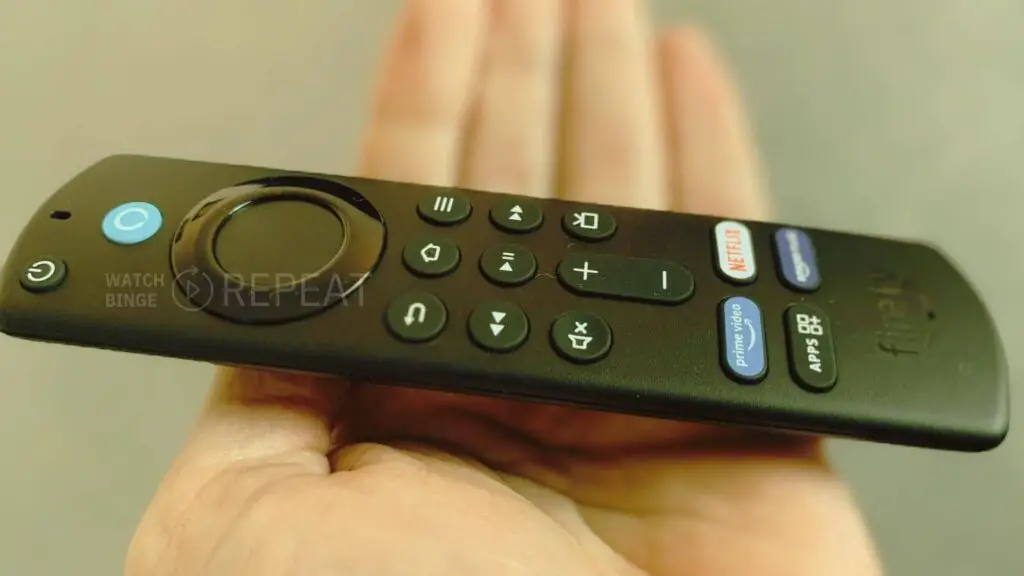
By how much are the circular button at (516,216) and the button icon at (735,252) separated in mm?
65

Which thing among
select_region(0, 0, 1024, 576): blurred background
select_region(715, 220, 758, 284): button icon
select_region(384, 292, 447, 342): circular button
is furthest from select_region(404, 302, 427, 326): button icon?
select_region(0, 0, 1024, 576): blurred background

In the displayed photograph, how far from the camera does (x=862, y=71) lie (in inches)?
21.1

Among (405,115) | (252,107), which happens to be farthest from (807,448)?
(252,107)

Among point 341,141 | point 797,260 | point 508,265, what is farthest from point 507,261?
point 341,141

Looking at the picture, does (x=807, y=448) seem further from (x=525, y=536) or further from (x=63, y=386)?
(x=63, y=386)

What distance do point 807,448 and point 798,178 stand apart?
0.23 meters

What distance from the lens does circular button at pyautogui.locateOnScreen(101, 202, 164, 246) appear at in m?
0.34

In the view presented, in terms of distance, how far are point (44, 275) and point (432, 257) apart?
0.13 meters

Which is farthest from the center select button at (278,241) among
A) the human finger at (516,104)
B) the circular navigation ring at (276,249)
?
the human finger at (516,104)

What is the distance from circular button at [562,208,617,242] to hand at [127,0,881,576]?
0.22 feet

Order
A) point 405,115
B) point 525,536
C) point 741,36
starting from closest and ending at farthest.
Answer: point 525,536 < point 405,115 < point 741,36

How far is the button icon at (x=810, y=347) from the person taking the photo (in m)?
0.32

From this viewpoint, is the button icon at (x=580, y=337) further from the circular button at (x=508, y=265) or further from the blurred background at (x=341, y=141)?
the blurred background at (x=341, y=141)

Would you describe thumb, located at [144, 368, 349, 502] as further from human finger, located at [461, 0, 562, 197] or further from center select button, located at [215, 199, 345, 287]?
human finger, located at [461, 0, 562, 197]
